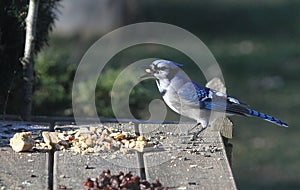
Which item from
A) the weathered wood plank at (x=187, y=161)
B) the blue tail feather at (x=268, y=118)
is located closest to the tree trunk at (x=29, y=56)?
the weathered wood plank at (x=187, y=161)

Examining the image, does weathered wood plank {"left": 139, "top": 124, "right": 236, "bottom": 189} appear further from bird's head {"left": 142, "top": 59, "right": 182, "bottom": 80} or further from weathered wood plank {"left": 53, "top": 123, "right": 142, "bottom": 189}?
bird's head {"left": 142, "top": 59, "right": 182, "bottom": 80}

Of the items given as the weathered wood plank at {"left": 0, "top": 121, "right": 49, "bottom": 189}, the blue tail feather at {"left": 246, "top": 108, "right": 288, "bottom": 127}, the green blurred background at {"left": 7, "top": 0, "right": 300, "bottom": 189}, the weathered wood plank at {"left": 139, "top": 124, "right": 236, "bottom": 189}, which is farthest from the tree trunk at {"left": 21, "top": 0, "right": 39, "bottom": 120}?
the blue tail feather at {"left": 246, "top": 108, "right": 288, "bottom": 127}

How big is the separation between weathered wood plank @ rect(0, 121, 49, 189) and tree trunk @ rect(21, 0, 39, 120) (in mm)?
794

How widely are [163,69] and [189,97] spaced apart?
22 centimetres

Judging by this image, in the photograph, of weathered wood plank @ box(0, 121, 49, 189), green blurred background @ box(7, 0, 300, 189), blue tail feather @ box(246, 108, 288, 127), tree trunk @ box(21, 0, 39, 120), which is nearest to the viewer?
weathered wood plank @ box(0, 121, 49, 189)

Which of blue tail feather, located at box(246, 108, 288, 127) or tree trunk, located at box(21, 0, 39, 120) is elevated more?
tree trunk, located at box(21, 0, 39, 120)

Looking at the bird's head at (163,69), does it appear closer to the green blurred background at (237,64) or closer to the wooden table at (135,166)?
the wooden table at (135,166)

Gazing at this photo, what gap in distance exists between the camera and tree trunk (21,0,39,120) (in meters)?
5.02

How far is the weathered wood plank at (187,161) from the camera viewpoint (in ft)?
12.2

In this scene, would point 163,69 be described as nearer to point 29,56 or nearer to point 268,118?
point 268,118

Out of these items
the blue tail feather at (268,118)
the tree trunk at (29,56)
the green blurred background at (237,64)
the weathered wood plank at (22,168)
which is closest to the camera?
the weathered wood plank at (22,168)

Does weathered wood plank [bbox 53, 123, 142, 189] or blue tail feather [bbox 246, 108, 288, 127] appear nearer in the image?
weathered wood plank [bbox 53, 123, 142, 189]

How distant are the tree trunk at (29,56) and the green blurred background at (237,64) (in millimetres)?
400

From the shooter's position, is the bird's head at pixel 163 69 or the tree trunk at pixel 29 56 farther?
the tree trunk at pixel 29 56
